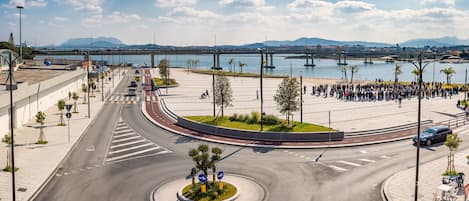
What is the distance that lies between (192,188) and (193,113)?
2484 centimetres

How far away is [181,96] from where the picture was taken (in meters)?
63.1

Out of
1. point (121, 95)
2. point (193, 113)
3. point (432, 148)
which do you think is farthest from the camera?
point (121, 95)

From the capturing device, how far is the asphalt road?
2183cm

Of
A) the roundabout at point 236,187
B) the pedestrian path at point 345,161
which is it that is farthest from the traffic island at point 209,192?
the pedestrian path at point 345,161

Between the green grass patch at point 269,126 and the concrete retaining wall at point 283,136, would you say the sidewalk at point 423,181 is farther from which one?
the green grass patch at point 269,126

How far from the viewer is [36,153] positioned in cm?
2942

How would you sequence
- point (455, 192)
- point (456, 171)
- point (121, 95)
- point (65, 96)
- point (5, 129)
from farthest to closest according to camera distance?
point (121, 95) < point (65, 96) < point (5, 129) < point (456, 171) < point (455, 192)

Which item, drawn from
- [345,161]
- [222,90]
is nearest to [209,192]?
[345,161]

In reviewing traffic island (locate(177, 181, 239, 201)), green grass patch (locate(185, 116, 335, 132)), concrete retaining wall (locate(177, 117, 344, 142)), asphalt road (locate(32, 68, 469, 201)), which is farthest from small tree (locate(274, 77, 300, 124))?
traffic island (locate(177, 181, 239, 201))

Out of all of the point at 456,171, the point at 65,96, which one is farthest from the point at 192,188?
the point at 65,96

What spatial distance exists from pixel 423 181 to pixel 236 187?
1043cm

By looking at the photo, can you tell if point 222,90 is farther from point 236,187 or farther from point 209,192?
point 209,192

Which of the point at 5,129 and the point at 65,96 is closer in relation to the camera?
the point at 5,129

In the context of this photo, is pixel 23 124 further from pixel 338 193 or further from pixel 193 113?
pixel 338 193
